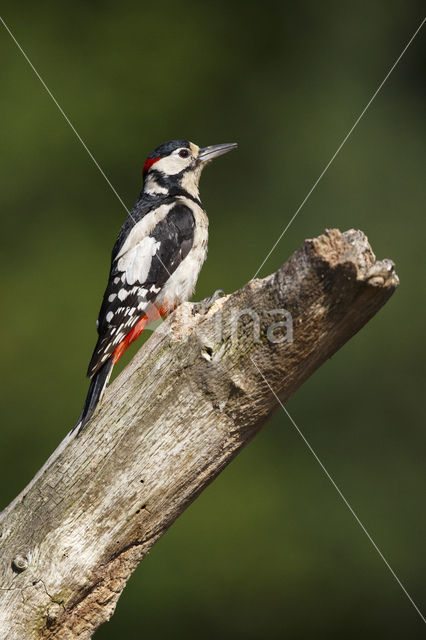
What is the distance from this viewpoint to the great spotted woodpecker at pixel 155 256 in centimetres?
326

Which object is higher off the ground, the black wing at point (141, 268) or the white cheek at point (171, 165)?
the white cheek at point (171, 165)

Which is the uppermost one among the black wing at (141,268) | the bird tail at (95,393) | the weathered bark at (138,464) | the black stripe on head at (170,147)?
the black stripe on head at (170,147)

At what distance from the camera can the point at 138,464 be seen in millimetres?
2391

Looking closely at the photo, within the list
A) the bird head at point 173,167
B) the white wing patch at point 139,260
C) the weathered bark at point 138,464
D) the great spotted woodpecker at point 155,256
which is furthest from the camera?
the bird head at point 173,167

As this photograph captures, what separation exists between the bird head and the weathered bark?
5.40ft

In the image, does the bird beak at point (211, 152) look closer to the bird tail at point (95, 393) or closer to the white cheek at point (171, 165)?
the white cheek at point (171, 165)

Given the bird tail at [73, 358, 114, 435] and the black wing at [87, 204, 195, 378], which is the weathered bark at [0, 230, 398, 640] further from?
the black wing at [87, 204, 195, 378]

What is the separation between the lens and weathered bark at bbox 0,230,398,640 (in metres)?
2.32

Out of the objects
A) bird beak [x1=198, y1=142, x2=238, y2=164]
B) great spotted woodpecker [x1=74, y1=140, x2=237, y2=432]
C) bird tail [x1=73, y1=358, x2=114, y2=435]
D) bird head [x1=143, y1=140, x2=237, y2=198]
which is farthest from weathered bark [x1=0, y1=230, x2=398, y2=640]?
bird beak [x1=198, y1=142, x2=238, y2=164]

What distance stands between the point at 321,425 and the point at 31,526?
14.1ft

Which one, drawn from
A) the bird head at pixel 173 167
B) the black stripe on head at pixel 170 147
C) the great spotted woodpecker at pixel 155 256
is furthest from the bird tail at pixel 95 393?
the black stripe on head at pixel 170 147

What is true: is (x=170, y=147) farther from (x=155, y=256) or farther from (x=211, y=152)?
(x=155, y=256)

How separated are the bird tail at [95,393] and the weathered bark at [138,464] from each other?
0.24 ft

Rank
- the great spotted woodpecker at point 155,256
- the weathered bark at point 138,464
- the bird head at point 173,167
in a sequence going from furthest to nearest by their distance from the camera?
1. the bird head at point 173,167
2. the great spotted woodpecker at point 155,256
3. the weathered bark at point 138,464
